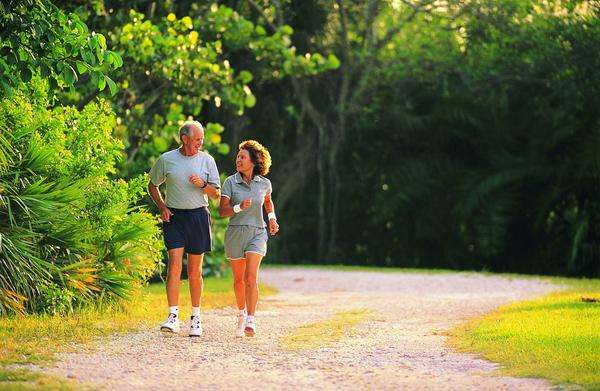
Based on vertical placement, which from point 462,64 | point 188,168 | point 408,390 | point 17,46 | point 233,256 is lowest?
point 408,390

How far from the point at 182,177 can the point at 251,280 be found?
45.3 inches

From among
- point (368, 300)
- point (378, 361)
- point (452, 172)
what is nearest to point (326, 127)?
point (452, 172)

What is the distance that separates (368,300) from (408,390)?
7.71 meters

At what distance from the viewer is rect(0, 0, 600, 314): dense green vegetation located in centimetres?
1834

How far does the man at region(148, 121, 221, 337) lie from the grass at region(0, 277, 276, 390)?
2.41 feet

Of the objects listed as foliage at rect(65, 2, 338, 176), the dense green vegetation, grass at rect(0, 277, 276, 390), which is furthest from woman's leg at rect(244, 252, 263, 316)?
foliage at rect(65, 2, 338, 176)

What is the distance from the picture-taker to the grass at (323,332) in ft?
34.2

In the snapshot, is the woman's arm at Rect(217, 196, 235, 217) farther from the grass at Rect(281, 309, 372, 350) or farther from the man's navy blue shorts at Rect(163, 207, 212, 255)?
the grass at Rect(281, 309, 372, 350)

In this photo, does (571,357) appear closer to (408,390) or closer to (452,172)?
(408,390)

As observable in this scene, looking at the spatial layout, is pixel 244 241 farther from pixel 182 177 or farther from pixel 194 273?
pixel 182 177

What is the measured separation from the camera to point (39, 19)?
35.9ft

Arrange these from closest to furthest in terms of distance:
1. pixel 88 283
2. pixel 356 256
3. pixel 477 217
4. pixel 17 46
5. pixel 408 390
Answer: pixel 408 390 < pixel 17 46 < pixel 88 283 < pixel 477 217 < pixel 356 256

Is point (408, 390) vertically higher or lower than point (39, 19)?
lower

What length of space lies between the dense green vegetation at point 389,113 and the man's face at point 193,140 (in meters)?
6.16
